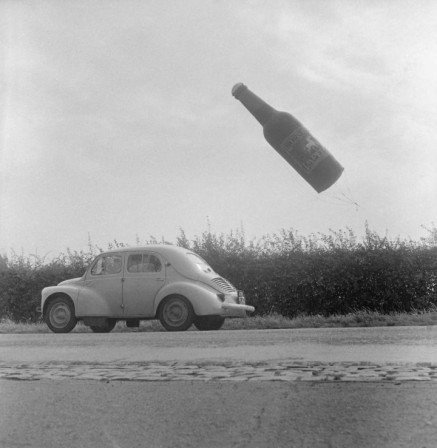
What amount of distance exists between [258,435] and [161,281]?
928cm

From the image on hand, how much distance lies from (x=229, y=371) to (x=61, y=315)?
8.43 m

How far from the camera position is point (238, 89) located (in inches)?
177

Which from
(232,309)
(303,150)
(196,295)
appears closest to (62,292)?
(196,295)

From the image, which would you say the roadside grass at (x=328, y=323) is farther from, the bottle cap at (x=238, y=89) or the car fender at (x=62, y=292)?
the bottle cap at (x=238, y=89)

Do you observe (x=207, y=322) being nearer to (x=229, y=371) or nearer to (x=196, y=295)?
(x=196, y=295)

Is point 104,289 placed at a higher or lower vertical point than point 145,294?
higher

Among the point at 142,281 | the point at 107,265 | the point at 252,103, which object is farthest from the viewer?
the point at 107,265

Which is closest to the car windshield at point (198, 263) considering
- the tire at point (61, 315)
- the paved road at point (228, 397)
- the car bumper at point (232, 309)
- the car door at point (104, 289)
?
the car bumper at point (232, 309)

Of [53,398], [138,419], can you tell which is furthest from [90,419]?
[53,398]

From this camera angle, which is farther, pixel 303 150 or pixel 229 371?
pixel 229 371

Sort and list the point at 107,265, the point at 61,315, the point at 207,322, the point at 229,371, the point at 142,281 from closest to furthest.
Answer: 1. the point at 229,371
2. the point at 207,322
3. the point at 142,281
4. the point at 61,315
5. the point at 107,265

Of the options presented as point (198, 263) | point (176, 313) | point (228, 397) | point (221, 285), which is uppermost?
point (198, 263)

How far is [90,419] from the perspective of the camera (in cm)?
375

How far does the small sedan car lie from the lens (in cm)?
1206
